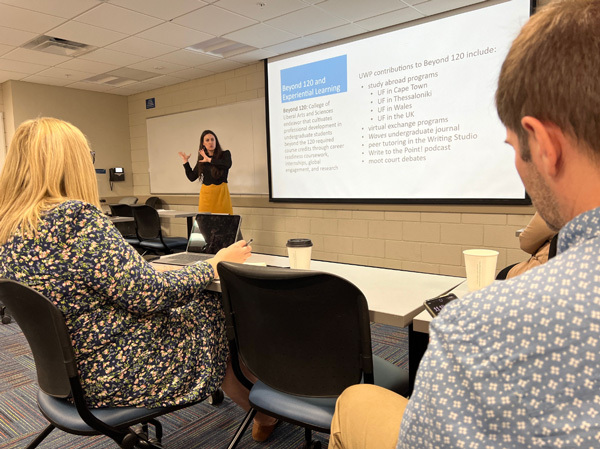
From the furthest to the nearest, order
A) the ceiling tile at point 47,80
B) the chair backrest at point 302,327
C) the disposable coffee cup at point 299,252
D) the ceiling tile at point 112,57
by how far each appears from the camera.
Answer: the ceiling tile at point 47,80, the ceiling tile at point 112,57, the disposable coffee cup at point 299,252, the chair backrest at point 302,327

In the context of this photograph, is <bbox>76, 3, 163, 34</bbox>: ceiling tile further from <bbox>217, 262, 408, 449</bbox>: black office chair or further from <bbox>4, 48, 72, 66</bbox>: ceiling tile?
<bbox>217, 262, 408, 449</bbox>: black office chair

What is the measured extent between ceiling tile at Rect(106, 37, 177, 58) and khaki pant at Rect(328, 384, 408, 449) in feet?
13.8

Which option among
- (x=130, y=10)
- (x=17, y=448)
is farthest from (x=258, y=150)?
(x=17, y=448)

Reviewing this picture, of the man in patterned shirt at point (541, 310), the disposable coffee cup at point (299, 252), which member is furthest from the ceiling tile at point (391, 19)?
the man in patterned shirt at point (541, 310)

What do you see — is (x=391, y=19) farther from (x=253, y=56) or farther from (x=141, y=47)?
(x=141, y=47)

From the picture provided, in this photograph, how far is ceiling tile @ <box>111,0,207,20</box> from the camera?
3.33 meters

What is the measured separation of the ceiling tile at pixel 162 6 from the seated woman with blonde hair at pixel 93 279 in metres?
2.54

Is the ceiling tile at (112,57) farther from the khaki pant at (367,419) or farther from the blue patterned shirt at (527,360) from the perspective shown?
the blue patterned shirt at (527,360)

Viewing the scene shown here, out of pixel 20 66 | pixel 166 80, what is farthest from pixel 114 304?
pixel 166 80

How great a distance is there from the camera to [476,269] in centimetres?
119

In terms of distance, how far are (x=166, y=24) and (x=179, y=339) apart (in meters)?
3.35

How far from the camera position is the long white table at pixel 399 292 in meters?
1.10

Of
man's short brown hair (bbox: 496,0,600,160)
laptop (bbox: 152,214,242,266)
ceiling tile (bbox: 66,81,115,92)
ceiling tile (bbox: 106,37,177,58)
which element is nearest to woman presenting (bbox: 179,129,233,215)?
ceiling tile (bbox: 106,37,177,58)

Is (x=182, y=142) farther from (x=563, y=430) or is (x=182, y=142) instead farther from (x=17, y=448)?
(x=563, y=430)
